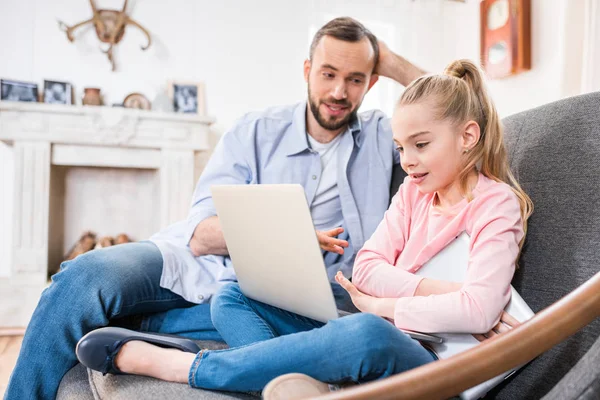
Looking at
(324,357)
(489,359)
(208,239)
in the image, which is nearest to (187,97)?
(208,239)

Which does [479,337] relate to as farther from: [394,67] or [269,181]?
[394,67]

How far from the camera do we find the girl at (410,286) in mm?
802

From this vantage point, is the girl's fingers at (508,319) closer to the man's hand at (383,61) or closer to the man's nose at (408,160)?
the man's nose at (408,160)

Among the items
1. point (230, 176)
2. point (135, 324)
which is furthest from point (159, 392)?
point (230, 176)

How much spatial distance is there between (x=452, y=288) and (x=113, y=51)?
10.7 ft

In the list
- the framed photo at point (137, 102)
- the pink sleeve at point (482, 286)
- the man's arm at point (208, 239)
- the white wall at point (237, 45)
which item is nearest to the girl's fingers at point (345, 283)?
the pink sleeve at point (482, 286)

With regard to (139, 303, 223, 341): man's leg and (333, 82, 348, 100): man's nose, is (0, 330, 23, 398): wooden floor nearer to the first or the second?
(139, 303, 223, 341): man's leg

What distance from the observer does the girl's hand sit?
39.3 inches

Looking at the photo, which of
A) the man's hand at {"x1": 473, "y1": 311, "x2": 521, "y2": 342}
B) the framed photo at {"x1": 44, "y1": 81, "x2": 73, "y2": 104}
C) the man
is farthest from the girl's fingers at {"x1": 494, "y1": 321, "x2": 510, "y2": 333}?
the framed photo at {"x1": 44, "y1": 81, "x2": 73, "y2": 104}

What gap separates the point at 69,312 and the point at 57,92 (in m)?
2.59

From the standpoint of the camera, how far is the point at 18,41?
330 centimetres

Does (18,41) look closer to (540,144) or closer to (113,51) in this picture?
(113,51)

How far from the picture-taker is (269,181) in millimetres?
1606

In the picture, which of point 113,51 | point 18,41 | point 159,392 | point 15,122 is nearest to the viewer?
point 159,392
